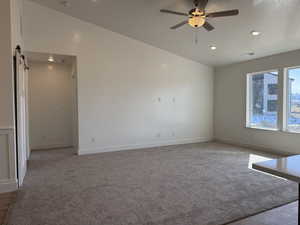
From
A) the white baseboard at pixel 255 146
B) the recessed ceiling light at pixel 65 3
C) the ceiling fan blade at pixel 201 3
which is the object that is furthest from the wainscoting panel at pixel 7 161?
the white baseboard at pixel 255 146

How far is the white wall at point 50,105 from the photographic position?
20.5 ft

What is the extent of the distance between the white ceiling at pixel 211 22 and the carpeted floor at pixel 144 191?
111 inches

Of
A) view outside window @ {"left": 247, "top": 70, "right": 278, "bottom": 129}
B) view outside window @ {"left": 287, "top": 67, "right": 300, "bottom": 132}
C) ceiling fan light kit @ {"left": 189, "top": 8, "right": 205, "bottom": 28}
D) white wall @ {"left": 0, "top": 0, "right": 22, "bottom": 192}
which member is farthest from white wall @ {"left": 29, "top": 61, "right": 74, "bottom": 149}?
view outside window @ {"left": 287, "top": 67, "right": 300, "bottom": 132}

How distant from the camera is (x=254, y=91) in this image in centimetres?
632

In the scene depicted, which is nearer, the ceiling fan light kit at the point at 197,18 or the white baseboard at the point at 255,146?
the ceiling fan light kit at the point at 197,18

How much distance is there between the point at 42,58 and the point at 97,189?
419 centimetres

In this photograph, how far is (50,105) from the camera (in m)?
6.42

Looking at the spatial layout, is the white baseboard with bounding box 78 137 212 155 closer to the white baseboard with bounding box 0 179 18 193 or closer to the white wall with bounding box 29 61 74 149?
the white wall with bounding box 29 61 74 149

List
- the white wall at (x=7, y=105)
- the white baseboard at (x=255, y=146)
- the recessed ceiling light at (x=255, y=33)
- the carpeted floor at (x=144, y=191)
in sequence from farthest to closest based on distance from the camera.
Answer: the white baseboard at (x=255, y=146) → the recessed ceiling light at (x=255, y=33) → the white wall at (x=7, y=105) → the carpeted floor at (x=144, y=191)

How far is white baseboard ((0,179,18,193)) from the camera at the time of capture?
3127mm

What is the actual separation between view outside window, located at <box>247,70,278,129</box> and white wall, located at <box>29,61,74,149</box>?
555cm

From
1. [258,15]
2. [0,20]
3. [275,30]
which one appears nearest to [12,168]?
[0,20]

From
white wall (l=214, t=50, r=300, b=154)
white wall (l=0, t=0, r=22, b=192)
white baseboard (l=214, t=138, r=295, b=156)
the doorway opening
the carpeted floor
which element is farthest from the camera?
the doorway opening

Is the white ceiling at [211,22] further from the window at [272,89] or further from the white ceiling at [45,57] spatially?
the white ceiling at [45,57]
